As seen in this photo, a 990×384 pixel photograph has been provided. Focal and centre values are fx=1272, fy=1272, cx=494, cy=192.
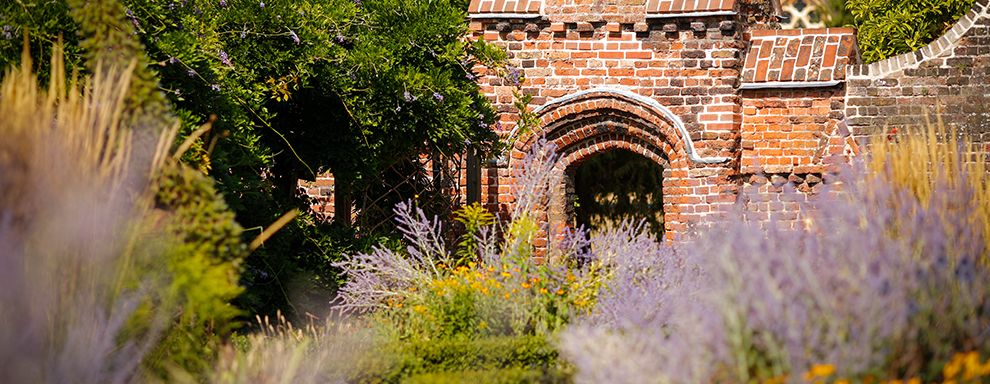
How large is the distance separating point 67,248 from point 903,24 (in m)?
14.0

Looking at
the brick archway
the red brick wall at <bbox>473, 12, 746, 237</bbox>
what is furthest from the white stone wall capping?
the brick archway

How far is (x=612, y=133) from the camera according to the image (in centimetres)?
1292

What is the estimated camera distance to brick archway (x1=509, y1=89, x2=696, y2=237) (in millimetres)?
12586

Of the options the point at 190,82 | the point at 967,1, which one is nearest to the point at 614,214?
the point at 967,1

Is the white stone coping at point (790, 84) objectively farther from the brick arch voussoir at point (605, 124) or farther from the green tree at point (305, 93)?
the green tree at point (305, 93)

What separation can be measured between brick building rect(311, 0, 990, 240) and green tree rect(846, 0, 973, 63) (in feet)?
14.5

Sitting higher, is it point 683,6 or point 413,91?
point 683,6

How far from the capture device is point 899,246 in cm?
538

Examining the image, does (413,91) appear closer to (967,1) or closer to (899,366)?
(899,366)

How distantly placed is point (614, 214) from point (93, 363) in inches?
470

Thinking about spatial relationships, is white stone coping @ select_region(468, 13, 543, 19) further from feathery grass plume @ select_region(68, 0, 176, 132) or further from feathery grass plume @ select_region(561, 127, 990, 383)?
feathery grass plume @ select_region(561, 127, 990, 383)

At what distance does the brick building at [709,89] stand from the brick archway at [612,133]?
1 centimetres

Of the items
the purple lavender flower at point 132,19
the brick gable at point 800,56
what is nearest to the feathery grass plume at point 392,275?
the purple lavender flower at point 132,19

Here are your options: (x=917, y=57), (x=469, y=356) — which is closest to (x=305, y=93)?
(x=469, y=356)
